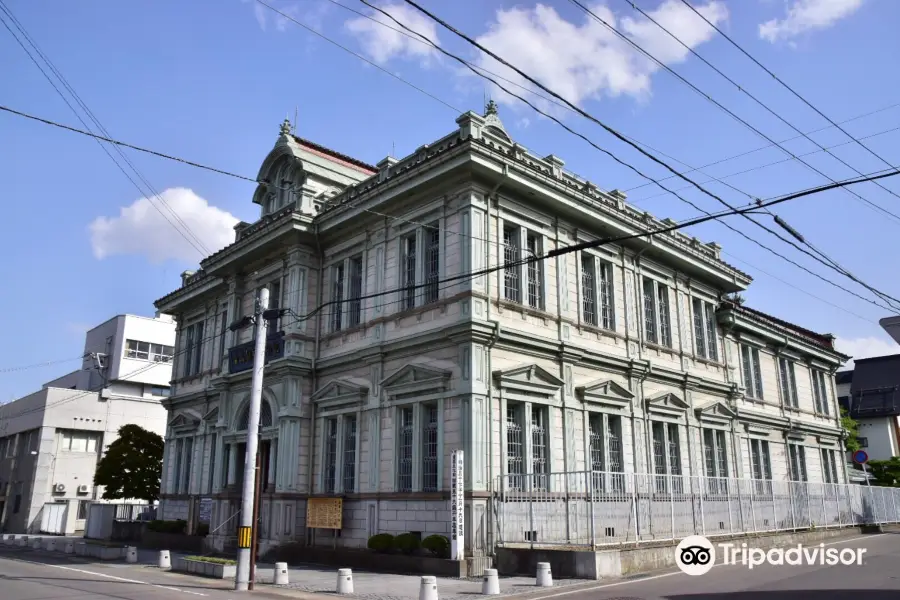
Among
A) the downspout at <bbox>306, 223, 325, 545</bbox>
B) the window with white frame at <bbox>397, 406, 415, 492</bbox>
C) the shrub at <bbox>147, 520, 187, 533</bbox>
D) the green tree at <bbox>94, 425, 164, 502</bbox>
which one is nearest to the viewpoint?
the window with white frame at <bbox>397, 406, 415, 492</bbox>

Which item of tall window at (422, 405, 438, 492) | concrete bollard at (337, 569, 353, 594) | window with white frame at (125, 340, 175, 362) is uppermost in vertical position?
window with white frame at (125, 340, 175, 362)

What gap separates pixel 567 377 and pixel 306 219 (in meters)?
10.8

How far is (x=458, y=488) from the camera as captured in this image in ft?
58.2

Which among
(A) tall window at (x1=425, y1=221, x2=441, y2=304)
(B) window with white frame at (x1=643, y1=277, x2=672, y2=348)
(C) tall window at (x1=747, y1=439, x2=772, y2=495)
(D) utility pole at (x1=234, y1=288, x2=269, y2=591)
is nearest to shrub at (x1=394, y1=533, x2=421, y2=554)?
(D) utility pole at (x1=234, y1=288, x2=269, y2=591)

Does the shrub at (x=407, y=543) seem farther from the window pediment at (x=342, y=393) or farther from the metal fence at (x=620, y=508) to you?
the window pediment at (x=342, y=393)

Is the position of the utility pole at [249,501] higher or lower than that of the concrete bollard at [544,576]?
higher

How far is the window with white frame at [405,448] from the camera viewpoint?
20438 millimetres

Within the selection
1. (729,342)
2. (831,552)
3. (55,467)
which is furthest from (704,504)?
(55,467)

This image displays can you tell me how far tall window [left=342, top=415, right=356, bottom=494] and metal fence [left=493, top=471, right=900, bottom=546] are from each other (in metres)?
5.70

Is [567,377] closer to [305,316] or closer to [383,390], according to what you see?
[383,390]

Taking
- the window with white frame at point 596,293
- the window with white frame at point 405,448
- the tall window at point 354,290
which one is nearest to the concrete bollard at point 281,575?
the window with white frame at point 405,448

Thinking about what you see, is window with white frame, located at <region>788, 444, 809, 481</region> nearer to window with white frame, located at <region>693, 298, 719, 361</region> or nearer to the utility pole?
window with white frame, located at <region>693, 298, 719, 361</region>

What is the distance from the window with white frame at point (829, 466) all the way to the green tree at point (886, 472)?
9316 mm

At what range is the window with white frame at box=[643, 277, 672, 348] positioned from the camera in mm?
26328
